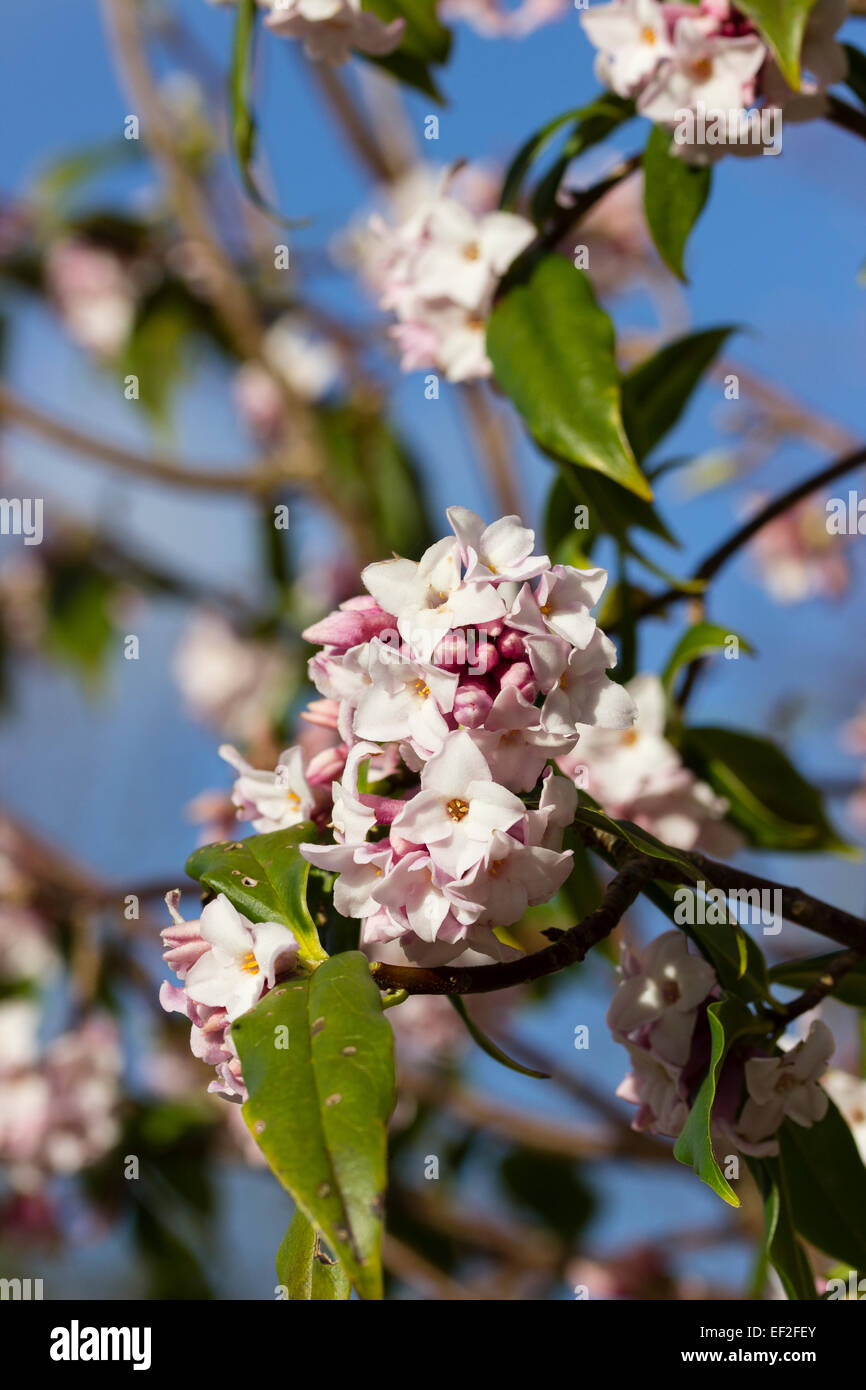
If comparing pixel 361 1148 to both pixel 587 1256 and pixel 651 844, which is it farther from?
pixel 587 1256

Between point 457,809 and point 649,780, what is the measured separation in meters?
0.44

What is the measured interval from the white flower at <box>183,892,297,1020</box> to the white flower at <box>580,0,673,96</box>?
0.63m

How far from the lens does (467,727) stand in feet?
1.87

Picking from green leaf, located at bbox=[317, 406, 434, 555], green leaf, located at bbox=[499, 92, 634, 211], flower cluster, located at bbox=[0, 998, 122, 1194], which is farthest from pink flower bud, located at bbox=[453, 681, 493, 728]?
green leaf, located at bbox=[317, 406, 434, 555]

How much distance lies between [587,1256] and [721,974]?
1.57 meters

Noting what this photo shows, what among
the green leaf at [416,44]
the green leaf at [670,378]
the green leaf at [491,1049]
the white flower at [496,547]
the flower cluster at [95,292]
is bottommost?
the green leaf at [491,1049]

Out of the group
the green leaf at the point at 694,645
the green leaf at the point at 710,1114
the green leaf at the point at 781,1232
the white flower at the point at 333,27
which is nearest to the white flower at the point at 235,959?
the green leaf at the point at 710,1114

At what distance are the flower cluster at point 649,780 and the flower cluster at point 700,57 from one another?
426 mm

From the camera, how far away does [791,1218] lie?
732 millimetres

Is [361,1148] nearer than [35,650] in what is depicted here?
Yes

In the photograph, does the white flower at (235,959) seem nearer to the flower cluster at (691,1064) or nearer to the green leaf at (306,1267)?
the green leaf at (306,1267)

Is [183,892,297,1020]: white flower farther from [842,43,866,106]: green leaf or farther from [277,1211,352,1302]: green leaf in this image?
[842,43,866,106]: green leaf

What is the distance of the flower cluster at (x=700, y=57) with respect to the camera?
83cm
